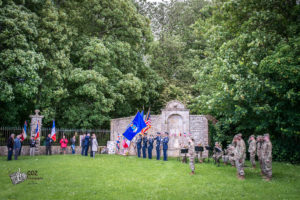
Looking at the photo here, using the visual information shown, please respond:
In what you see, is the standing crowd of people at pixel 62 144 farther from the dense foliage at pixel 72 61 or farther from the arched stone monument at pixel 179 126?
the arched stone monument at pixel 179 126

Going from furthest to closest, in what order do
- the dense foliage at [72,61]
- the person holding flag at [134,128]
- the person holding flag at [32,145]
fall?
1. the person holding flag at [32,145]
2. the dense foliage at [72,61]
3. the person holding flag at [134,128]

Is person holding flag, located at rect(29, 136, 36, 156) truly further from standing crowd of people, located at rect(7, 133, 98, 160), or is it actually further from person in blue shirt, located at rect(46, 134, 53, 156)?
person in blue shirt, located at rect(46, 134, 53, 156)

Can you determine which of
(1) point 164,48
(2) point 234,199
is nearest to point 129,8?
(1) point 164,48

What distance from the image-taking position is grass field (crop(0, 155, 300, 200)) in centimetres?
930

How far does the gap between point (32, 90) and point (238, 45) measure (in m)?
15.9

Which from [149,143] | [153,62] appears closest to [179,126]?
[149,143]

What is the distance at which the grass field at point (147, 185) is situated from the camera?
9297mm

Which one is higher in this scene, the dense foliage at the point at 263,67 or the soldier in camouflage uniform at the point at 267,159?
the dense foliage at the point at 263,67

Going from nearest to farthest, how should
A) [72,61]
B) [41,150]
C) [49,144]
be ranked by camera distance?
1. [49,144]
2. [41,150]
3. [72,61]

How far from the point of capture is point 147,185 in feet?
35.2

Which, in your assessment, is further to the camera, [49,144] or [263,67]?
[49,144]

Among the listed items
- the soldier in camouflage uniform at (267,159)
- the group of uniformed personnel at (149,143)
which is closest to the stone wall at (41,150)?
the group of uniformed personnel at (149,143)

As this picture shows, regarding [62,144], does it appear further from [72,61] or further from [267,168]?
[267,168]

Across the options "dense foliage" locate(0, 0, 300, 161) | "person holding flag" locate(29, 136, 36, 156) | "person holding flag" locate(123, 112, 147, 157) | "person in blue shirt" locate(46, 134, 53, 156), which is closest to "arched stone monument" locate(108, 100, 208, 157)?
"dense foliage" locate(0, 0, 300, 161)
